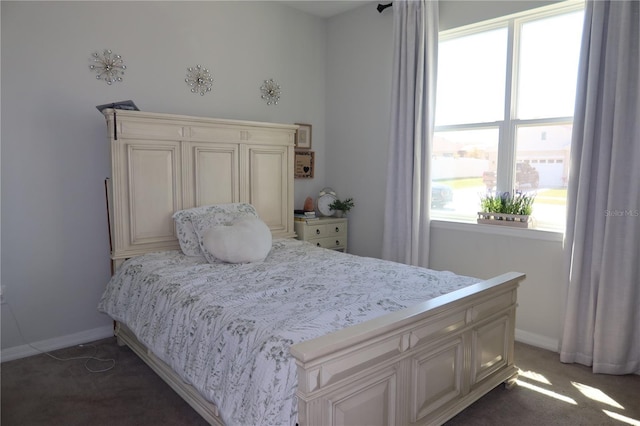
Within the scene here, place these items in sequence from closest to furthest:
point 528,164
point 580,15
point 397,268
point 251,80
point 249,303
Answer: point 249,303 < point 397,268 < point 580,15 < point 528,164 < point 251,80

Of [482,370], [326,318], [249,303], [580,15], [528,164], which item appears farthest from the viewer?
[528,164]

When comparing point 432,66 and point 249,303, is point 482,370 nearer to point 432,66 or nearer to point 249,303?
point 249,303

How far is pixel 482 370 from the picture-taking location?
230 cm

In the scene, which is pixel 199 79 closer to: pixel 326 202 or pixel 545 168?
pixel 326 202

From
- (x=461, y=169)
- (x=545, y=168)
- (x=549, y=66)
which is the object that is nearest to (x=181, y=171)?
(x=461, y=169)

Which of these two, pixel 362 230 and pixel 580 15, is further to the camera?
pixel 362 230

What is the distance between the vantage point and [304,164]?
444 centimetres

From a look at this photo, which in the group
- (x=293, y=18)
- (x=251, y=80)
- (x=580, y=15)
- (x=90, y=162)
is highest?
(x=293, y=18)

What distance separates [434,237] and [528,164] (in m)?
0.95

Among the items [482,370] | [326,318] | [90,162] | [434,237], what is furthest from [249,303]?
[434,237]

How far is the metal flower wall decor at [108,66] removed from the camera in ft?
10.2

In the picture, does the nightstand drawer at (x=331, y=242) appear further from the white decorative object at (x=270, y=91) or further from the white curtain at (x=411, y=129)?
the white decorative object at (x=270, y=91)

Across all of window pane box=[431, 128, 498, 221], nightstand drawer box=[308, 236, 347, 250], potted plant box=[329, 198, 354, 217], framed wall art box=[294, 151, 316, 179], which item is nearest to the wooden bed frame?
nightstand drawer box=[308, 236, 347, 250]

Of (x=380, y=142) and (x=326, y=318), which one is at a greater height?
(x=380, y=142)
